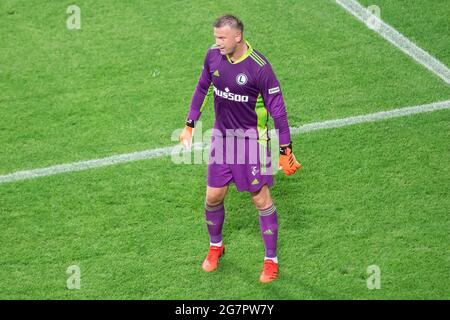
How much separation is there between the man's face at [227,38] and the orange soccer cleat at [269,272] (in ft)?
6.13

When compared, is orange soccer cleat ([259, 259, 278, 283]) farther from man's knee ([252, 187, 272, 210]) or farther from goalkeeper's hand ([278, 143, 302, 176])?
goalkeeper's hand ([278, 143, 302, 176])

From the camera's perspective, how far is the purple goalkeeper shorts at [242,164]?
6.74 meters

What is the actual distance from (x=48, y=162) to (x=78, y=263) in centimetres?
161

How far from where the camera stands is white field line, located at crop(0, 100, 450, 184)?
27.7 ft

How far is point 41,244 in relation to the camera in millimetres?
7562

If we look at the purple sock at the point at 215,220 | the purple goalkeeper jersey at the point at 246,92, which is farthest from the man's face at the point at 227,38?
the purple sock at the point at 215,220

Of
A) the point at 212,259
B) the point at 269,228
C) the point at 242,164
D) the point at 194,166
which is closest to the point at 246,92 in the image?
the point at 242,164

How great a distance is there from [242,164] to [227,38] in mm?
1033

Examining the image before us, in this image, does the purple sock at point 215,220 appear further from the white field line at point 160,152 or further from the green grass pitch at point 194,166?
the white field line at point 160,152

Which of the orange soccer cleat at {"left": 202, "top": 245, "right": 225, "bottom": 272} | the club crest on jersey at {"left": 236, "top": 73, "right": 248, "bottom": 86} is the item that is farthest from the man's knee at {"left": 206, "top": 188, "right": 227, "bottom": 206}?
the club crest on jersey at {"left": 236, "top": 73, "right": 248, "bottom": 86}

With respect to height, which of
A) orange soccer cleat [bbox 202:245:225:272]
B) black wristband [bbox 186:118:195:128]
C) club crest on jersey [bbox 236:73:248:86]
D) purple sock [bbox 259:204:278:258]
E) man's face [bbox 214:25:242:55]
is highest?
man's face [bbox 214:25:242:55]

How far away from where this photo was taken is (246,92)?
6.54 metres

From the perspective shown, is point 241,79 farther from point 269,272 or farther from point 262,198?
point 269,272

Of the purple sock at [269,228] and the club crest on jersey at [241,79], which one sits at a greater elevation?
the club crest on jersey at [241,79]
